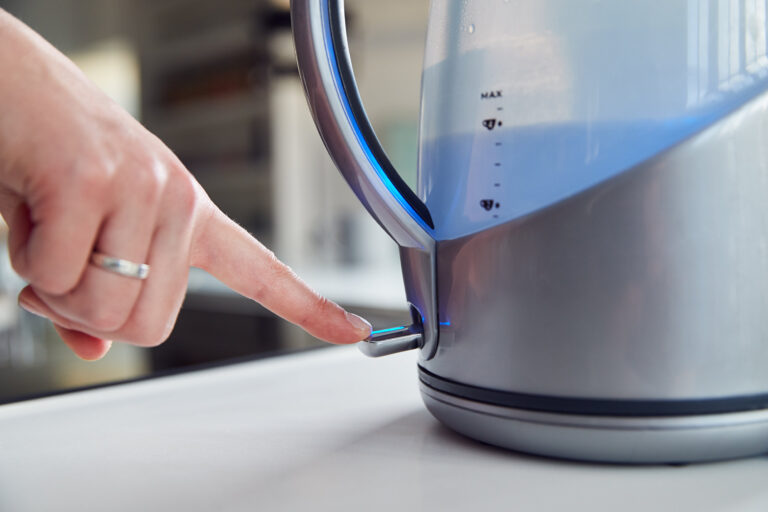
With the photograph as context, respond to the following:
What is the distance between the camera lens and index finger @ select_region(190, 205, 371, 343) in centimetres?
34

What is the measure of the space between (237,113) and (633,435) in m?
3.13

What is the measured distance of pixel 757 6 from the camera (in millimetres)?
316

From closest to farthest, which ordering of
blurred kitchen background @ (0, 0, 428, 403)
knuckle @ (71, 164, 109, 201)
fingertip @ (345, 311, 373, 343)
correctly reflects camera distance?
knuckle @ (71, 164, 109, 201) < fingertip @ (345, 311, 373, 343) < blurred kitchen background @ (0, 0, 428, 403)

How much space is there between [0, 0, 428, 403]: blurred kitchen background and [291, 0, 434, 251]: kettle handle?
2.02m

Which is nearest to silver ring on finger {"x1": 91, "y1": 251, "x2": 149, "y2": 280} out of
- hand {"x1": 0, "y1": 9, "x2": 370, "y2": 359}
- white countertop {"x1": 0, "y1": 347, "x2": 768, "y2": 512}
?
hand {"x1": 0, "y1": 9, "x2": 370, "y2": 359}

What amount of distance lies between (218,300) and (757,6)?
217 centimetres

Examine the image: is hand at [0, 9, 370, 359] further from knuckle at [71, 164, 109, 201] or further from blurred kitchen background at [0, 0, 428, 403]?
blurred kitchen background at [0, 0, 428, 403]

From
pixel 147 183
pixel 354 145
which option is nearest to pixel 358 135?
pixel 354 145

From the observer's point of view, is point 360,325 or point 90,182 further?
point 360,325

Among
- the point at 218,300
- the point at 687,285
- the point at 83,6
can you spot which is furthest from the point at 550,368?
the point at 83,6

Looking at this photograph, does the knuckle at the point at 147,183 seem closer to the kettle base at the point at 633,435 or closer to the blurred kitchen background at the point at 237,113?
the kettle base at the point at 633,435

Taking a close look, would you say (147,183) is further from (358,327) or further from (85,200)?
(358,327)

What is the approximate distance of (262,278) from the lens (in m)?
0.36

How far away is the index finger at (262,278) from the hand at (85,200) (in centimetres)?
1
